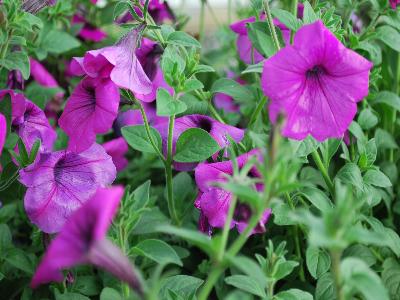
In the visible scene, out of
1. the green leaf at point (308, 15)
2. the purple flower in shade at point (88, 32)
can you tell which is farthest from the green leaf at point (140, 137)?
the purple flower in shade at point (88, 32)

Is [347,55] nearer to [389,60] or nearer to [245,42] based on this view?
[245,42]

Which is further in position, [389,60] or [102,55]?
[389,60]

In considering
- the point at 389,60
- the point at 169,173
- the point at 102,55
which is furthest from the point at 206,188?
the point at 389,60

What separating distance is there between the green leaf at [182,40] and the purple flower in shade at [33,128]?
0.21 metres

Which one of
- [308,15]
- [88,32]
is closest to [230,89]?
[308,15]

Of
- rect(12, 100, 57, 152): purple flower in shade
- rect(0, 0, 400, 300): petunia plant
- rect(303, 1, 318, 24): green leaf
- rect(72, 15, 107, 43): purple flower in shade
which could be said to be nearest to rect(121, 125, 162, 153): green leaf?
rect(0, 0, 400, 300): petunia plant

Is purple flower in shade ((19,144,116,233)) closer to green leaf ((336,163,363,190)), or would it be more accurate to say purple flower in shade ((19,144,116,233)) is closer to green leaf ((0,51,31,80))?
green leaf ((0,51,31,80))

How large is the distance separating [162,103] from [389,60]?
0.60 metres

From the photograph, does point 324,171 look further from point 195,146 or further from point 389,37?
point 389,37

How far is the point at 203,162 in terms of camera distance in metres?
0.78

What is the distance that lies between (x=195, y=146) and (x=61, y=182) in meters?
0.16

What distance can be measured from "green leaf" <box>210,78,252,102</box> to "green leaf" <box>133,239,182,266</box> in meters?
0.28

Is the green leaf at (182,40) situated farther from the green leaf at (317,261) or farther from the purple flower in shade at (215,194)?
the green leaf at (317,261)

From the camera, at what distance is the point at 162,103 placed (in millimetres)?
687
